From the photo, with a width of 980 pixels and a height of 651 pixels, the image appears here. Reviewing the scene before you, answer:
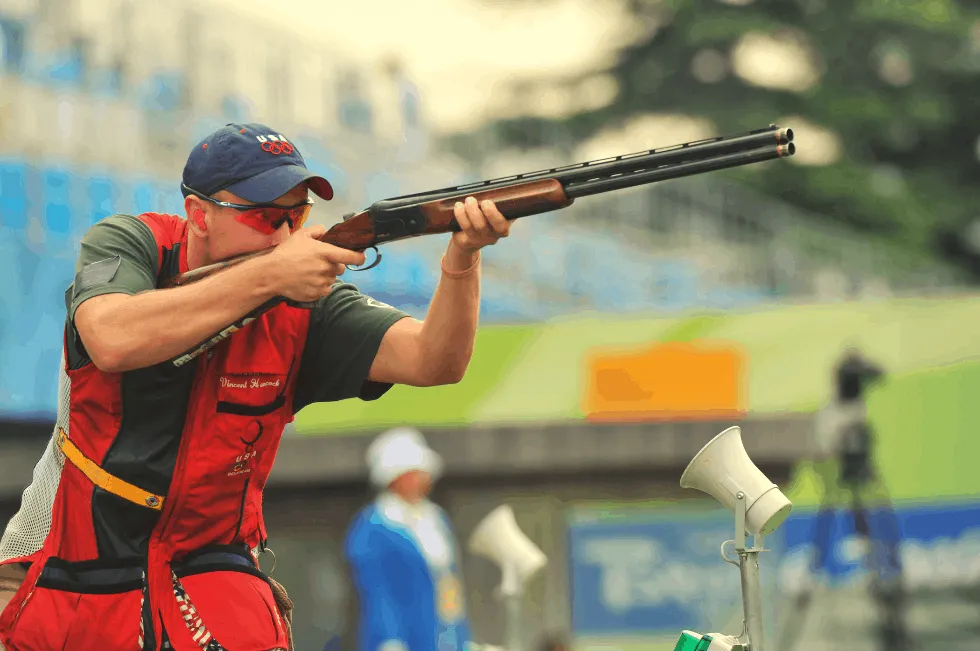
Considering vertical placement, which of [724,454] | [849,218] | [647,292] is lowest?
[724,454]

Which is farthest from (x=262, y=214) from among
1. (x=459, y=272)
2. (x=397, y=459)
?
(x=397, y=459)

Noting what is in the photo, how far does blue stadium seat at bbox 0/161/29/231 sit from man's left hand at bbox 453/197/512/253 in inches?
414

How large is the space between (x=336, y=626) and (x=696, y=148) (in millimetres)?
8958

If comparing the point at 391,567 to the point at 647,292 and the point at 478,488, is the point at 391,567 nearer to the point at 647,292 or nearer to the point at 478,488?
the point at 478,488

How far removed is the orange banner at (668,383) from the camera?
13617 millimetres

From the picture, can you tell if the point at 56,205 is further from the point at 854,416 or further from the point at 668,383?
the point at 854,416

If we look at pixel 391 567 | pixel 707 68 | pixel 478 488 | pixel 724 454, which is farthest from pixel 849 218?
pixel 724 454

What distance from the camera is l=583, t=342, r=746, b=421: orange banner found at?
13.6 metres

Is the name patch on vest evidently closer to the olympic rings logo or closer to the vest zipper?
the vest zipper

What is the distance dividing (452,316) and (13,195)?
10.7m

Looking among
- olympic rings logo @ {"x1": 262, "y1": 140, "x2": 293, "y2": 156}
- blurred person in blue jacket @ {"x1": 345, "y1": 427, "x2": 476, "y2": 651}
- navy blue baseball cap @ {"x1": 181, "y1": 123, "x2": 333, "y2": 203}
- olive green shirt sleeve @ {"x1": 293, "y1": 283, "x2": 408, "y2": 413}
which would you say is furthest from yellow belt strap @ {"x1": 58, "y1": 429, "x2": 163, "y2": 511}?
blurred person in blue jacket @ {"x1": 345, "y1": 427, "x2": 476, "y2": 651}

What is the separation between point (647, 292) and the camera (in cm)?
1617

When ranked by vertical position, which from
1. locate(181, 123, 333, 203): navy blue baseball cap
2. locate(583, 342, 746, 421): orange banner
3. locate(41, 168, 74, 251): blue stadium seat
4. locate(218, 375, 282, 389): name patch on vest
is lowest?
locate(218, 375, 282, 389): name patch on vest

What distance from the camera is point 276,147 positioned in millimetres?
3562
